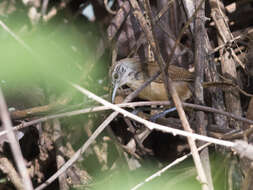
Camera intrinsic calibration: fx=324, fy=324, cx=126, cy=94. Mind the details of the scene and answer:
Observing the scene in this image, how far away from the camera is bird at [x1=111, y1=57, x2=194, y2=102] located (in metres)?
2.78

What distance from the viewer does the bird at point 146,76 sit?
2.78m

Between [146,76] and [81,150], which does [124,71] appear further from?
[81,150]

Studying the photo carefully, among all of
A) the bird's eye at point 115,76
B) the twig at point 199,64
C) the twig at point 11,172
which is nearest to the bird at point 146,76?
the bird's eye at point 115,76

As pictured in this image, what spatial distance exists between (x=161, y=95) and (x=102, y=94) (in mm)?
511

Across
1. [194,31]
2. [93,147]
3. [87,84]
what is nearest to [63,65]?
[87,84]

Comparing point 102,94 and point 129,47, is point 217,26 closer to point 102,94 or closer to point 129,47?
point 129,47

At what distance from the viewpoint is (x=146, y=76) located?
3078 millimetres

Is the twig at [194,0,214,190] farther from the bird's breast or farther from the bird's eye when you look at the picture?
the bird's eye

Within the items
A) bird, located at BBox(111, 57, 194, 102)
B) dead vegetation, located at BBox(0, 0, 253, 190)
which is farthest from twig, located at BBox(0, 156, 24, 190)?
bird, located at BBox(111, 57, 194, 102)

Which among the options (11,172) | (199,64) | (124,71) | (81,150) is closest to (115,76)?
(124,71)

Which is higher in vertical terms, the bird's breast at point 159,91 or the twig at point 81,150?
the twig at point 81,150

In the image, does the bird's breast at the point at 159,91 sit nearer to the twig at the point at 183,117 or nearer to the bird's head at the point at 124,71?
the bird's head at the point at 124,71

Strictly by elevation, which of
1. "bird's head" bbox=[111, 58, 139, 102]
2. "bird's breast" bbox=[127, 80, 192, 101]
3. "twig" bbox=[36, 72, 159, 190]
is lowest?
"bird's breast" bbox=[127, 80, 192, 101]

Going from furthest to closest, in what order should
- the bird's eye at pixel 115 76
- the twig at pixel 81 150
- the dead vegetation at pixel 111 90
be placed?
the bird's eye at pixel 115 76, the dead vegetation at pixel 111 90, the twig at pixel 81 150
